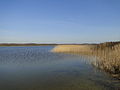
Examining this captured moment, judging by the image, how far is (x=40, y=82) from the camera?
21.9ft

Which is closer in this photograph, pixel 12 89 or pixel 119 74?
pixel 12 89

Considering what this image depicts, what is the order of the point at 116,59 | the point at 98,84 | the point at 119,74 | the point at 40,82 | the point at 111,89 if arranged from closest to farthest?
the point at 111,89 < the point at 98,84 < the point at 40,82 < the point at 119,74 < the point at 116,59

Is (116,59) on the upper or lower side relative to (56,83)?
Answer: upper

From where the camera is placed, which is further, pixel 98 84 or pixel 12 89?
pixel 98 84

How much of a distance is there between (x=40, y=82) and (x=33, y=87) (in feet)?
2.39

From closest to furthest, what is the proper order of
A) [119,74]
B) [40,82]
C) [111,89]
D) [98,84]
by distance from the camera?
[111,89] → [98,84] → [40,82] → [119,74]

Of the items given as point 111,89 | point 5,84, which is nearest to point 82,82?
point 111,89

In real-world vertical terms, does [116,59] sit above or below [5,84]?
above

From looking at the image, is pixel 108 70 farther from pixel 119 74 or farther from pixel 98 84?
pixel 98 84

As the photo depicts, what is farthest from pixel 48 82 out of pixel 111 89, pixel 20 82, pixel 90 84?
pixel 111 89

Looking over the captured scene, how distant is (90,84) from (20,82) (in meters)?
3.34

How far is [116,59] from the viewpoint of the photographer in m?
8.47

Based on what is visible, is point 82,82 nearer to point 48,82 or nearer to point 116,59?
point 48,82

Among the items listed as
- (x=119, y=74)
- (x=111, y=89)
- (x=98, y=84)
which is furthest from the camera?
(x=119, y=74)
